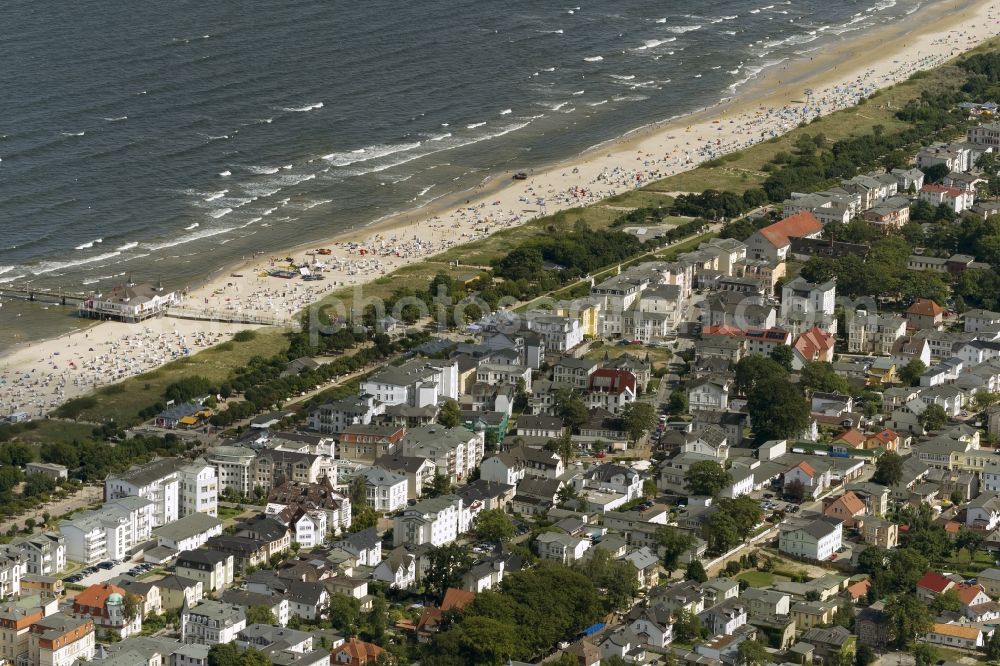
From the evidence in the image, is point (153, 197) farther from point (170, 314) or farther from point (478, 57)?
point (478, 57)

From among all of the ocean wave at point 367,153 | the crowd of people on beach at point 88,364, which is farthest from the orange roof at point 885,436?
the ocean wave at point 367,153

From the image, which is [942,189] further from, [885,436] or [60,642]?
[60,642]

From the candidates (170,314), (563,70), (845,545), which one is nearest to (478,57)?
(563,70)

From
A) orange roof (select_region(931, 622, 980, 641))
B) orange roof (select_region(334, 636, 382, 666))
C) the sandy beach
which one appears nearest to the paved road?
the sandy beach

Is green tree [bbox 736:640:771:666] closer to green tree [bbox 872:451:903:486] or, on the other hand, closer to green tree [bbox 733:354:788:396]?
green tree [bbox 872:451:903:486]

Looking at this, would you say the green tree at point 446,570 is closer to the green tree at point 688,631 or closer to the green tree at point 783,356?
the green tree at point 688,631

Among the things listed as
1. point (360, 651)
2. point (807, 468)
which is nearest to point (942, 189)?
point (807, 468)
